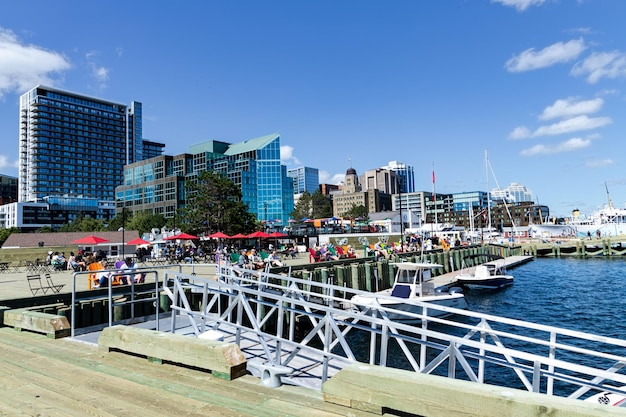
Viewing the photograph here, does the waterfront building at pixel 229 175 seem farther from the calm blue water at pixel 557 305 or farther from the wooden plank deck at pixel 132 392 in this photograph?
the wooden plank deck at pixel 132 392

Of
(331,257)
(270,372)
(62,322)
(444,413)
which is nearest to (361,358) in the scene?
(62,322)

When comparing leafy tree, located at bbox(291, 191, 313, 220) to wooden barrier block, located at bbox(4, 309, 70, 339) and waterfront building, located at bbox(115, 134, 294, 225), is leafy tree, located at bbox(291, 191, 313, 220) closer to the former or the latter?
waterfront building, located at bbox(115, 134, 294, 225)

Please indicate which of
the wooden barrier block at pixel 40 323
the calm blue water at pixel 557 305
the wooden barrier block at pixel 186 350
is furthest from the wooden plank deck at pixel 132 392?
the calm blue water at pixel 557 305

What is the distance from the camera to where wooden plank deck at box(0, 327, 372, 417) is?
172 inches

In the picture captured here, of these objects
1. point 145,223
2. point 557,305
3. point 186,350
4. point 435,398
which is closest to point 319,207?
point 145,223

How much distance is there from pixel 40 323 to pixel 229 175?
109628 mm

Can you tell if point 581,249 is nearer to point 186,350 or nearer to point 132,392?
point 186,350

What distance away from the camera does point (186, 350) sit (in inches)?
217

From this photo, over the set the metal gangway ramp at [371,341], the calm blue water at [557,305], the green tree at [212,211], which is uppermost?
the green tree at [212,211]

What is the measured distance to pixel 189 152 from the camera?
12750 centimetres

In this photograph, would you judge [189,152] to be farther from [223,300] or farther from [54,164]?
[223,300]

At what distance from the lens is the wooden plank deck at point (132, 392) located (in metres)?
4.36

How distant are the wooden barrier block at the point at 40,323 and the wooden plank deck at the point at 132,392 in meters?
1.63

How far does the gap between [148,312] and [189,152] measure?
119 meters
